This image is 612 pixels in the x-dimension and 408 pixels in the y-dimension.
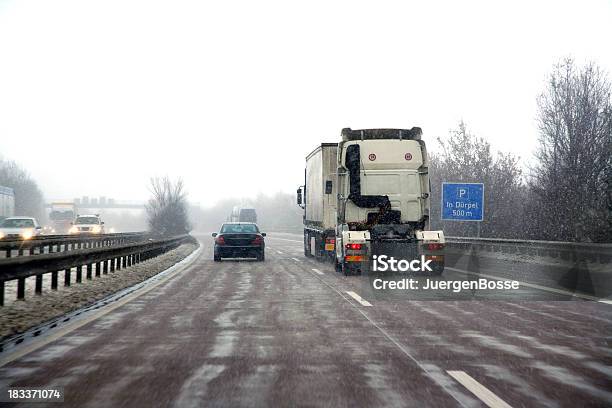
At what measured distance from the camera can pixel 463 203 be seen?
27.7 metres

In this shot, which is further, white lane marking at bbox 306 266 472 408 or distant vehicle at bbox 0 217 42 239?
distant vehicle at bbox 0 217 42 239

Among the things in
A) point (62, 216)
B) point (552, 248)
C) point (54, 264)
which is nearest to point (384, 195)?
point (552, 248)

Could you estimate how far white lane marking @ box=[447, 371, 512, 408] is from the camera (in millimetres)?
5238

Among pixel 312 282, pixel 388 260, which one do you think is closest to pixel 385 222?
pixel 388 260

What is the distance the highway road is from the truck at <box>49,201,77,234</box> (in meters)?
53.6

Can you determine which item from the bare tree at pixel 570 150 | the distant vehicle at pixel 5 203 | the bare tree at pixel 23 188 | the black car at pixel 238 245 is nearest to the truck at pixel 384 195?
the black car at pixel 238 245

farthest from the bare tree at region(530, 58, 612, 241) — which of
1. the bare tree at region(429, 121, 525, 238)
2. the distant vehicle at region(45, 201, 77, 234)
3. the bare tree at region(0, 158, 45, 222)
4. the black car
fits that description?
the bare tree at region(0, 158, 45, 222)

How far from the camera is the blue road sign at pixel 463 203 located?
2750 cm

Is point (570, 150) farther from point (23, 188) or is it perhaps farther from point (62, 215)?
point (23, 188)

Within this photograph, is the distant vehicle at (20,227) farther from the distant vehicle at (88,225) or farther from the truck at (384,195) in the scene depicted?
the truck at (384,195)

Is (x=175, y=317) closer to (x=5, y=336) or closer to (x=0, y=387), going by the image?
(x=5, y=336)

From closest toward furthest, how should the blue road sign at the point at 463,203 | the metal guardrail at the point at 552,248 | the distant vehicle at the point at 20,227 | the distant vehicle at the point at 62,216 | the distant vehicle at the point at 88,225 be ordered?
the metal guardrail at the point at 552,248
the blue road sign at the point at 463,203
the distant vehicle at the point at 20,227
the distant vehicle at the point at 88,225
the distant vehicle at the point at 62,216

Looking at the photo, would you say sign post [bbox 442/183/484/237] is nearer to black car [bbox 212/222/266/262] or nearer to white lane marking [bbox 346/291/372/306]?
black car [bbox 212/222/266/262]

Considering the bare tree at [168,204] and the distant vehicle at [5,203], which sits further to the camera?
the bare tree at [168,204]
